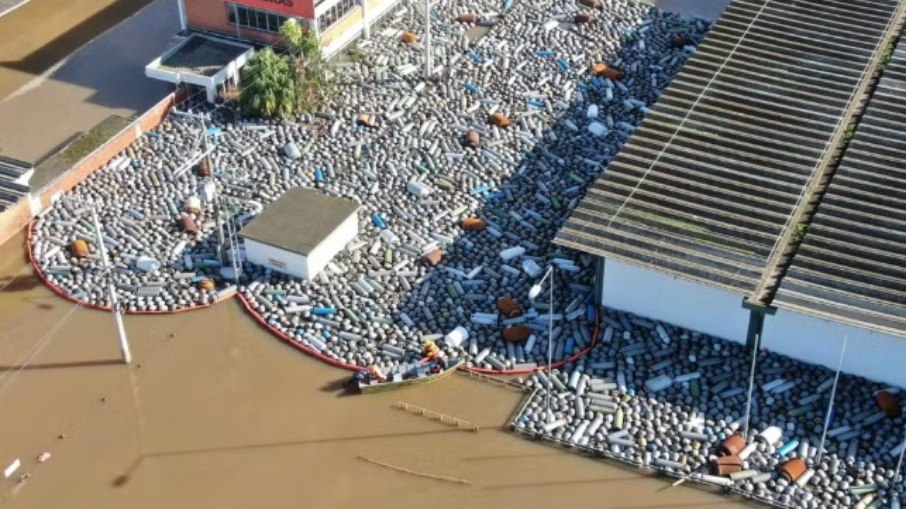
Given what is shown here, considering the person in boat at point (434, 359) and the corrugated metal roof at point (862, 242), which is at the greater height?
the corrugated metal roof at point (862, 242)

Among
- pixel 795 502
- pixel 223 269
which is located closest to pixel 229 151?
pixel 223 269

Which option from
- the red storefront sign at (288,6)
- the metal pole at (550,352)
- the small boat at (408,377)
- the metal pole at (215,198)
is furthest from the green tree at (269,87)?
the metal pole at (550,352)

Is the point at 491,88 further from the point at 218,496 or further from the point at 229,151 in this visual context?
the point at 218,496

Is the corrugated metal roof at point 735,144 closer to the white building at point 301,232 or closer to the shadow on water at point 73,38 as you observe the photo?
the white building at point 301,232

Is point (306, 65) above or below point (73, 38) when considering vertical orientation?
below

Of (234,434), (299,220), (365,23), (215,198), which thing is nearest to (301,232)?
(299,220)

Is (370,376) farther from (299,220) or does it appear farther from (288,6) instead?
(288,6)
